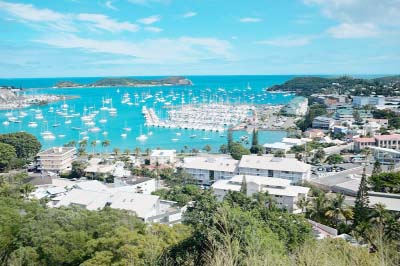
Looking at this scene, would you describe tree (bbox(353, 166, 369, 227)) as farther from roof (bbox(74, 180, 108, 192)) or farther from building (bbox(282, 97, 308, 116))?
building (bbox(282, 97, 308, 116))

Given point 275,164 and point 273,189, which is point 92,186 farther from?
point 275,164

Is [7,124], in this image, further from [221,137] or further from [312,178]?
[312,178]

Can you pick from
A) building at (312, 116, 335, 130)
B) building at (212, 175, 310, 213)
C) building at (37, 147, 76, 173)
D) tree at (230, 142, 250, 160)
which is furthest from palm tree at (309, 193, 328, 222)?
building at (312, 116, 335, 130)

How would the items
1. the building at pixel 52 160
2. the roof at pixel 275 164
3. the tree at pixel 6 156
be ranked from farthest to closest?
the building at pixel 52 160, the tree at pixel 6 156, the roof at pixel 275 164

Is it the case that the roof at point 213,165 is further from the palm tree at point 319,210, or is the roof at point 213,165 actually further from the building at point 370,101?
the building at point 370,101

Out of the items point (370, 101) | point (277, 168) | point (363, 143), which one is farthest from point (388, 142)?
point (370, 101)

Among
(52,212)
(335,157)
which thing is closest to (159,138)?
(335,157)

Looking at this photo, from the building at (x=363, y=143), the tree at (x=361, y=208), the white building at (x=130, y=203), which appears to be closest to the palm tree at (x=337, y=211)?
the tree at (x=361, y=208)
